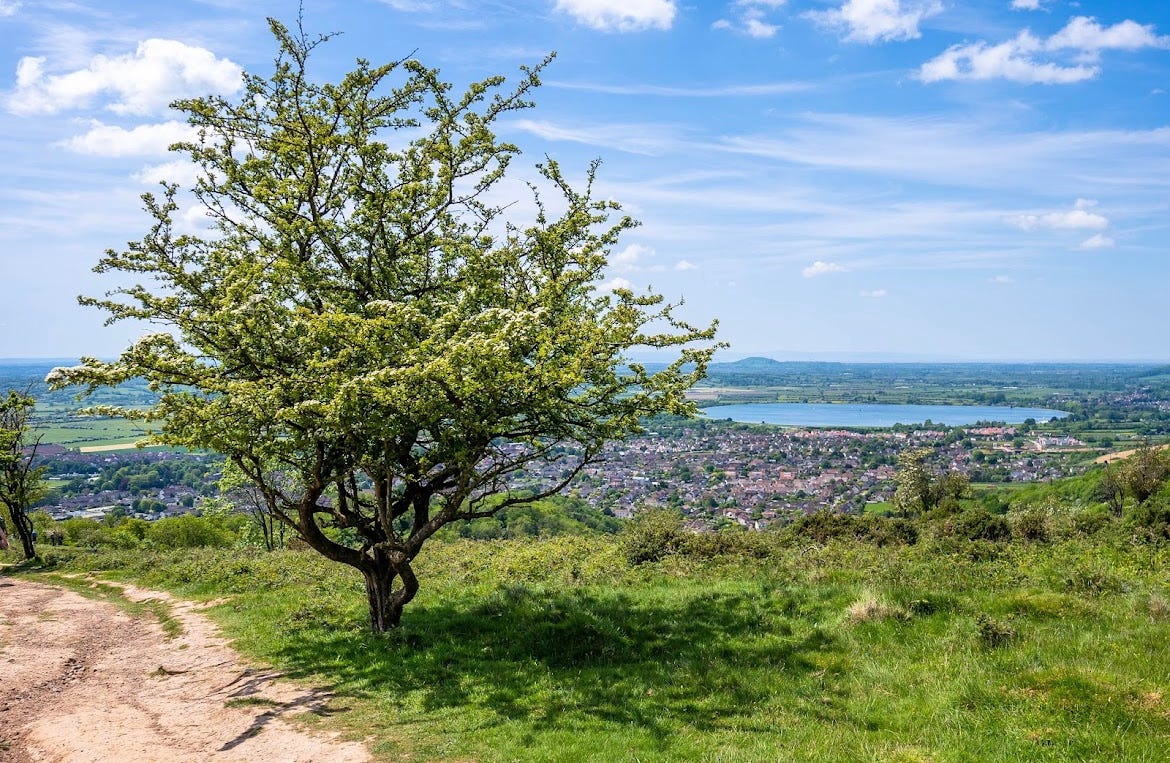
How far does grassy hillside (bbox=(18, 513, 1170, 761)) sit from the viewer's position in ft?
30.6

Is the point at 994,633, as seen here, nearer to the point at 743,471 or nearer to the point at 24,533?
the point at 24,533

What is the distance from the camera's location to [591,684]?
1239 centimetres

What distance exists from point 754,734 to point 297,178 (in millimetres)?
14024

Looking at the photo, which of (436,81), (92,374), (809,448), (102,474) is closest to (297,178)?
(436,81)

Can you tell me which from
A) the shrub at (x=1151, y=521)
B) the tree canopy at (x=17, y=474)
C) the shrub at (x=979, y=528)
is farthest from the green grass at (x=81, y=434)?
the shrub at (x=1151, y=521)

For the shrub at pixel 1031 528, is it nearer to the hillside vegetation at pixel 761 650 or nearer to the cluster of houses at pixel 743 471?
the hillside vegetation at pixel 761 650

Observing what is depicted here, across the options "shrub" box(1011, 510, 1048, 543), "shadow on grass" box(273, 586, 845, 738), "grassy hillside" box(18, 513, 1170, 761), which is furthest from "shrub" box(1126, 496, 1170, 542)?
"shadow on grass" box(273, 586, 845, 738)

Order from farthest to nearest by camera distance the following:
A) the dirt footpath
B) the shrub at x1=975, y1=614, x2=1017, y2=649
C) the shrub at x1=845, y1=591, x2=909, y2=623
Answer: the shrub at x1=845, y1=591, x2=909, y2=623 < the shrub at x1=975, y1=614, x2=1017, y2=649 < the dirt footpath

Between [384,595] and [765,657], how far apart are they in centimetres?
891

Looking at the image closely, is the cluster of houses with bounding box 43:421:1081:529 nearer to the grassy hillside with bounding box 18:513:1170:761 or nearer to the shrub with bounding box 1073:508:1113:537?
the shrub with bounding box 1073:508:1113:537

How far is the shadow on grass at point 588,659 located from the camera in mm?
11203

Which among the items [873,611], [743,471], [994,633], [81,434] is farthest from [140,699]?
[81,434]

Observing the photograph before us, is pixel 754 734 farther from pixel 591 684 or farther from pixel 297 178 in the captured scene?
Result: pixel 297 178

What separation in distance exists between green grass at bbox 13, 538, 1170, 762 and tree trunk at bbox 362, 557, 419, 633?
2.39 ft
